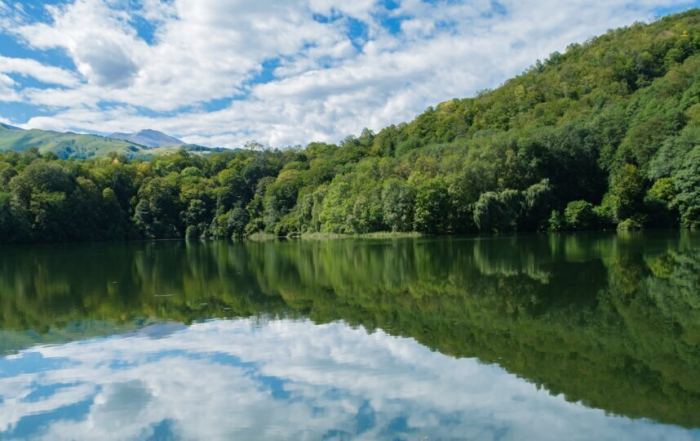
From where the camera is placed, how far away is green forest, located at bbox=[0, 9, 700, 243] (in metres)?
69.7

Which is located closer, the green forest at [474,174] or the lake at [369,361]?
the lake at [369,361]

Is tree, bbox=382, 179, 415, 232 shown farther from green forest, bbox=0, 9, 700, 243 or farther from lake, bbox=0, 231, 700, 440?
lake, bbox=0, 231, 700, 440

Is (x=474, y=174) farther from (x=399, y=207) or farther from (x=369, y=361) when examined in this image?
(x=369, y=361)

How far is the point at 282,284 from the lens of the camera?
80.9ft

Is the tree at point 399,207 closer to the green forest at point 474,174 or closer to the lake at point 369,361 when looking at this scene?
the green forest at point 474,174

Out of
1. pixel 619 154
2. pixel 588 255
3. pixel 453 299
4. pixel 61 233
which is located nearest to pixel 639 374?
pixel 453 299

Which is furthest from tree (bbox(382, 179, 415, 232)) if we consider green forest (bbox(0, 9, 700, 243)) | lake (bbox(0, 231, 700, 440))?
lake (bbox(0, 231, 700, 440))

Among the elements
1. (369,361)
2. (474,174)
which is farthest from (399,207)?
(369,361)

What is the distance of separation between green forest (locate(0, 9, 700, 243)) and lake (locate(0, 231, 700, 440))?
50.5 m

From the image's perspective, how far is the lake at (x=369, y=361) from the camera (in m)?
8.11

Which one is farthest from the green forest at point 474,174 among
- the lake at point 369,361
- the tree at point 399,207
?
the lake at point 369,361

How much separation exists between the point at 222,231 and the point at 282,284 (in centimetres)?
9189

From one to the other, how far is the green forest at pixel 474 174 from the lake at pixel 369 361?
166 feet

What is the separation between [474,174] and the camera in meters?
74.6
